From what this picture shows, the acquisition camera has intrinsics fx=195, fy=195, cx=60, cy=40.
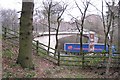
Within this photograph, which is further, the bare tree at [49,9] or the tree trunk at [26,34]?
the bare tree at [49,9]

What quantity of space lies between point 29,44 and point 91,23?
41.6 feet

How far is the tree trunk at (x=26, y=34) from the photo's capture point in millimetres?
6040

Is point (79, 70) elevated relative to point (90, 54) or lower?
lower

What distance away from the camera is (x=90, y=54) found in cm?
931

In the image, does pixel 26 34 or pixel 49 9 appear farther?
pixel 49 9

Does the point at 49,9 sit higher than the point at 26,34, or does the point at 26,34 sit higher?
the point at 49,9

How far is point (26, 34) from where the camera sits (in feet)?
20.3

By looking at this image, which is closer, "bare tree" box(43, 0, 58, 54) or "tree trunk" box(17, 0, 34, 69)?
"tree trunk" box(17, 0, 34, 69)

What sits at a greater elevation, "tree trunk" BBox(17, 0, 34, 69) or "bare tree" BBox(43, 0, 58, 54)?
"bare tree" BBox(43, 0, 58, 54)

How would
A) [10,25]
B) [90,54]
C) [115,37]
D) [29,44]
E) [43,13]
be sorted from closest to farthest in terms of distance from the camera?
[29,44]
[115,37]
[90,54]
[10,25]
[43,13]

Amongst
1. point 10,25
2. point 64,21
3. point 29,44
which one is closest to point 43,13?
point 64,21

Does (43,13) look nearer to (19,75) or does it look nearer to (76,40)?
(76,40)

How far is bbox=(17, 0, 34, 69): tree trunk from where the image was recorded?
6040 mm

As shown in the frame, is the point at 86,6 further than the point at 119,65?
Yes
